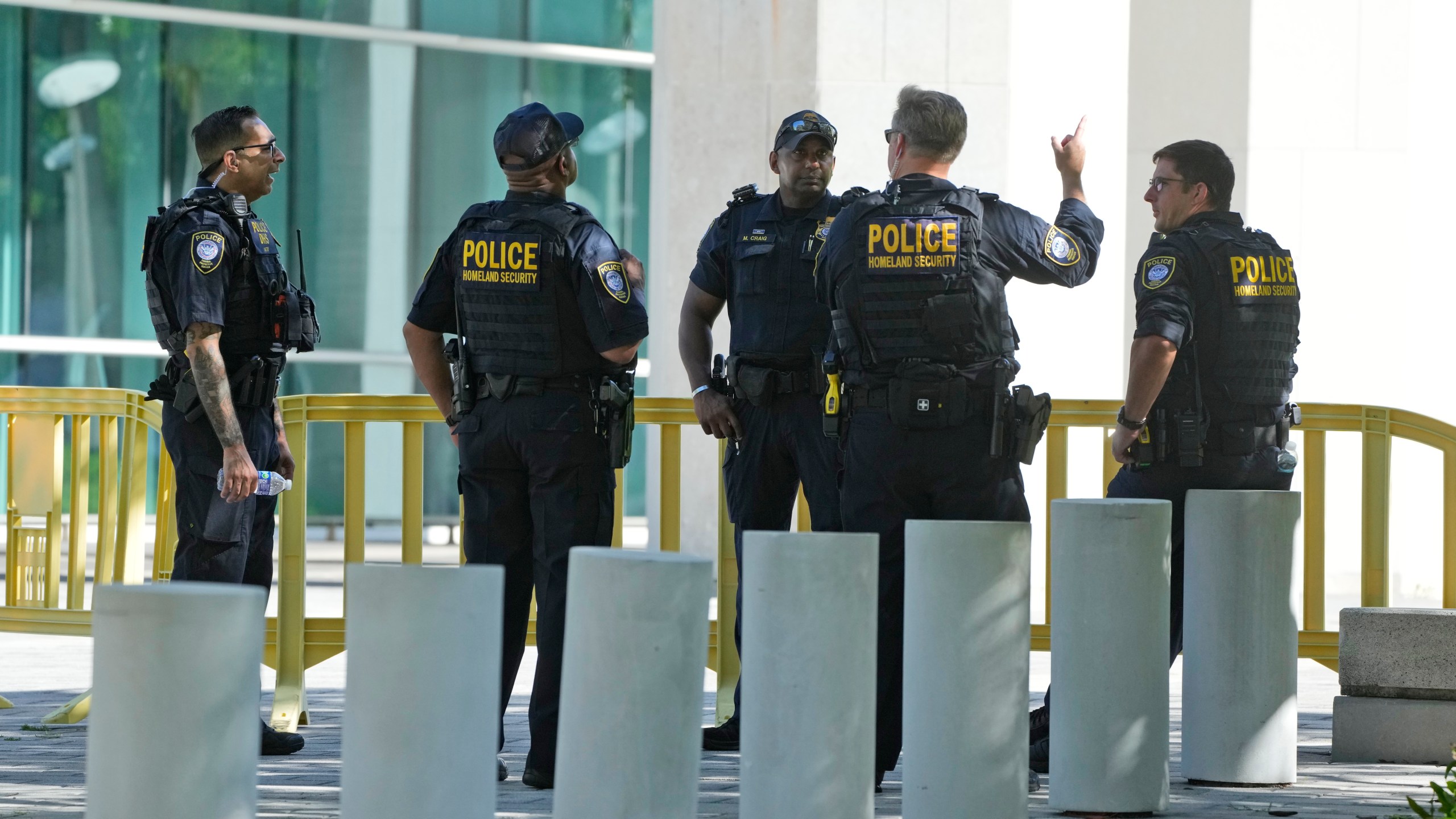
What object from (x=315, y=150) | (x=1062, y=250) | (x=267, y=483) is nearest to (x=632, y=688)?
(x=1062, y=250)

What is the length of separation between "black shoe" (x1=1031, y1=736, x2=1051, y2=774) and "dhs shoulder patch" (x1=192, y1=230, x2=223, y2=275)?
10.2 ft

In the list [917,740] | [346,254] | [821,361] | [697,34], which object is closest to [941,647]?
[917,740]

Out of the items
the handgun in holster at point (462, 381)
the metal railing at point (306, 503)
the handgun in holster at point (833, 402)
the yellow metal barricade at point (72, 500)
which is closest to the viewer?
the handgun in holster at point (833, 402)

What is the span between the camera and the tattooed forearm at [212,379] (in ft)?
18.2

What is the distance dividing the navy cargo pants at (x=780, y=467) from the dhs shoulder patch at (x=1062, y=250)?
1.07 meters

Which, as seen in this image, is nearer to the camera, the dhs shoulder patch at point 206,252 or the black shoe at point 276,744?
the dhs shoulder patch at point 206,252

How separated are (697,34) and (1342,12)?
453cm

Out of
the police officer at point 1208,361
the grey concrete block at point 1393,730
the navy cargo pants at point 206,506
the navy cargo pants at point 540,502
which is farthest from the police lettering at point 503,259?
the grey concrete block at point 1393,730

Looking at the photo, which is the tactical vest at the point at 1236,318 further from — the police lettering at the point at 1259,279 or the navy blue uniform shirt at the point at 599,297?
the navy blue uniform shirt at the point at 599,297

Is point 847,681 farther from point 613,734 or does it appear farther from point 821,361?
point 821,361

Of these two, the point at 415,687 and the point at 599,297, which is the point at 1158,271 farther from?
the point at 415,687

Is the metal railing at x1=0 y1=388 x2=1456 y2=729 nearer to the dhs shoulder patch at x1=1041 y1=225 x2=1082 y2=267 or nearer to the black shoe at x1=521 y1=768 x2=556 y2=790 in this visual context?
the black shoe at x1=521 y1=768 x2=556 y2=790

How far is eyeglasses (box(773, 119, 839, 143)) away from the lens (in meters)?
5.80

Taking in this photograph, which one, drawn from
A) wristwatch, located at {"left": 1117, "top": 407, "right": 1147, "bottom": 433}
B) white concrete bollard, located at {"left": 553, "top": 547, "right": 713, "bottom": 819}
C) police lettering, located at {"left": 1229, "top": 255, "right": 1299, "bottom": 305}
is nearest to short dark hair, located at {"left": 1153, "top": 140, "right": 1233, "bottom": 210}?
police lettering, located at {"left": 1229, "top": 255, "right": 1299, "bottom": 305}
